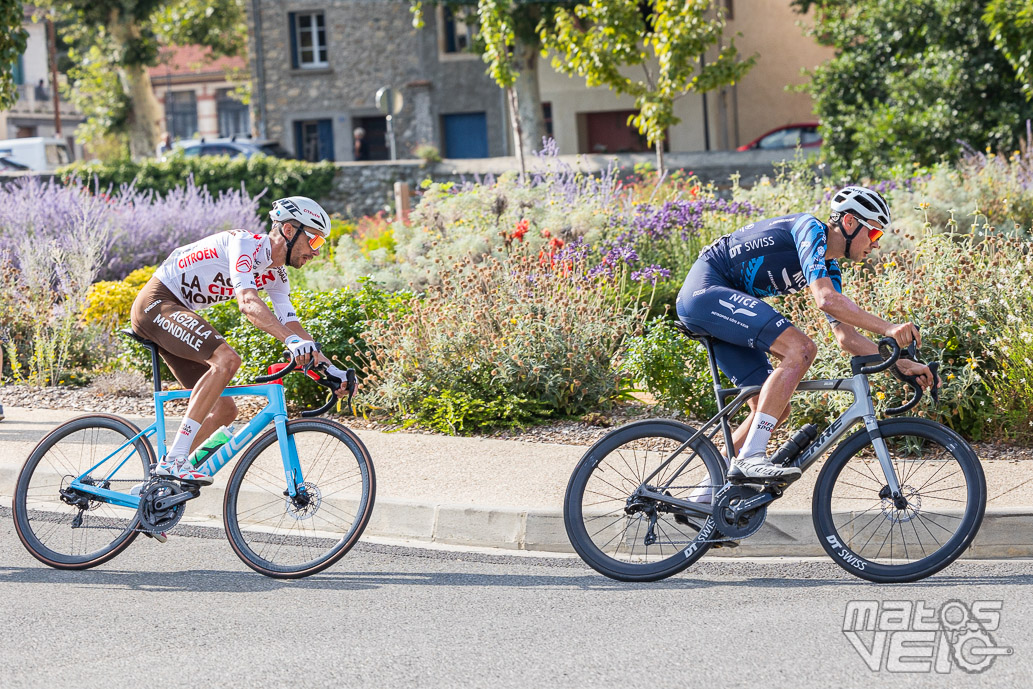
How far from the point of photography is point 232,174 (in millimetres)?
27281

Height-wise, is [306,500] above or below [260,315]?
below

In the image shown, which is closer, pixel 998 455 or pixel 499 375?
pixel 998 455

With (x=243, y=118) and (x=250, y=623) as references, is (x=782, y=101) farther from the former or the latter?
(x=250, y=623)

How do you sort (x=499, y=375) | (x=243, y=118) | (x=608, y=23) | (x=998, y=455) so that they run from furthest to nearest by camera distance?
(x=243, y=118), (x=608, y=23), (x=499, y=375), (x=998, y=455)

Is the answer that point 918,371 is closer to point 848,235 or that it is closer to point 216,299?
point 848,235

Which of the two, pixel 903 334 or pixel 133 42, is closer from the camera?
pixel 903 334

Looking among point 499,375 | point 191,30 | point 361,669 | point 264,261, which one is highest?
point 191,30

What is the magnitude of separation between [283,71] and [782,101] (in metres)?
15.4

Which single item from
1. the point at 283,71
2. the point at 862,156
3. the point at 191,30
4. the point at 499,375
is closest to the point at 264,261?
the point at 499,375

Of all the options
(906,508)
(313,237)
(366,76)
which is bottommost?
(906,508)

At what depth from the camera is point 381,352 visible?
29.7 ft

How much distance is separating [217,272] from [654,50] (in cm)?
1605

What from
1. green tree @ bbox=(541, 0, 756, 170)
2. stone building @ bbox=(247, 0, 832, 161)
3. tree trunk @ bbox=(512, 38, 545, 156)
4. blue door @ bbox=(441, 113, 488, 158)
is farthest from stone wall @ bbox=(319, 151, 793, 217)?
blue door @ bbox=(441, 113, 488, 158)

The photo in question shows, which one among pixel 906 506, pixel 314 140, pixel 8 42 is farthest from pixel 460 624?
pixel 314 140
